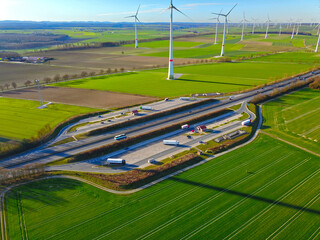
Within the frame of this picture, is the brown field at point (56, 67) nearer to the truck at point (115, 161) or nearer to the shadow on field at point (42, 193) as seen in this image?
the shadow on field at point (42, 193)

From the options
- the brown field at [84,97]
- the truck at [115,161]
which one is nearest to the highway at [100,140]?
the truck at [115,161]

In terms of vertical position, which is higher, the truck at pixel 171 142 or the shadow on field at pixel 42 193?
the truck at pixel 171 142

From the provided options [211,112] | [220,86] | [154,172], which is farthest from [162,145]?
[220,86]

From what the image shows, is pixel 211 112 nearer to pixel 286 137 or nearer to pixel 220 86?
pixel 286 137

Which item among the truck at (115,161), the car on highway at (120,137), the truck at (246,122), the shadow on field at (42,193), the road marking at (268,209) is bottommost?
the shadow on field at (42,193)

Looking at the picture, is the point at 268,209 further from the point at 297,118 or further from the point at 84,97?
the point at 84,97

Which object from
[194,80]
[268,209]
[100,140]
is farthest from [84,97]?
[268,209]

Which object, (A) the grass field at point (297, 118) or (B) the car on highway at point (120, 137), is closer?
(B) the car on highway at point (120, 137)

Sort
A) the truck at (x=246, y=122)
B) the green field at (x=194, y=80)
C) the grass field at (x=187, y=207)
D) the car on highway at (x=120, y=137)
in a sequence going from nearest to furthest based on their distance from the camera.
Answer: the grass field at (x=187, y=207) → the car on highway at (x=120, y=137) → the truck at (x=246, y=122) → the green field at (x=194, y=80)
